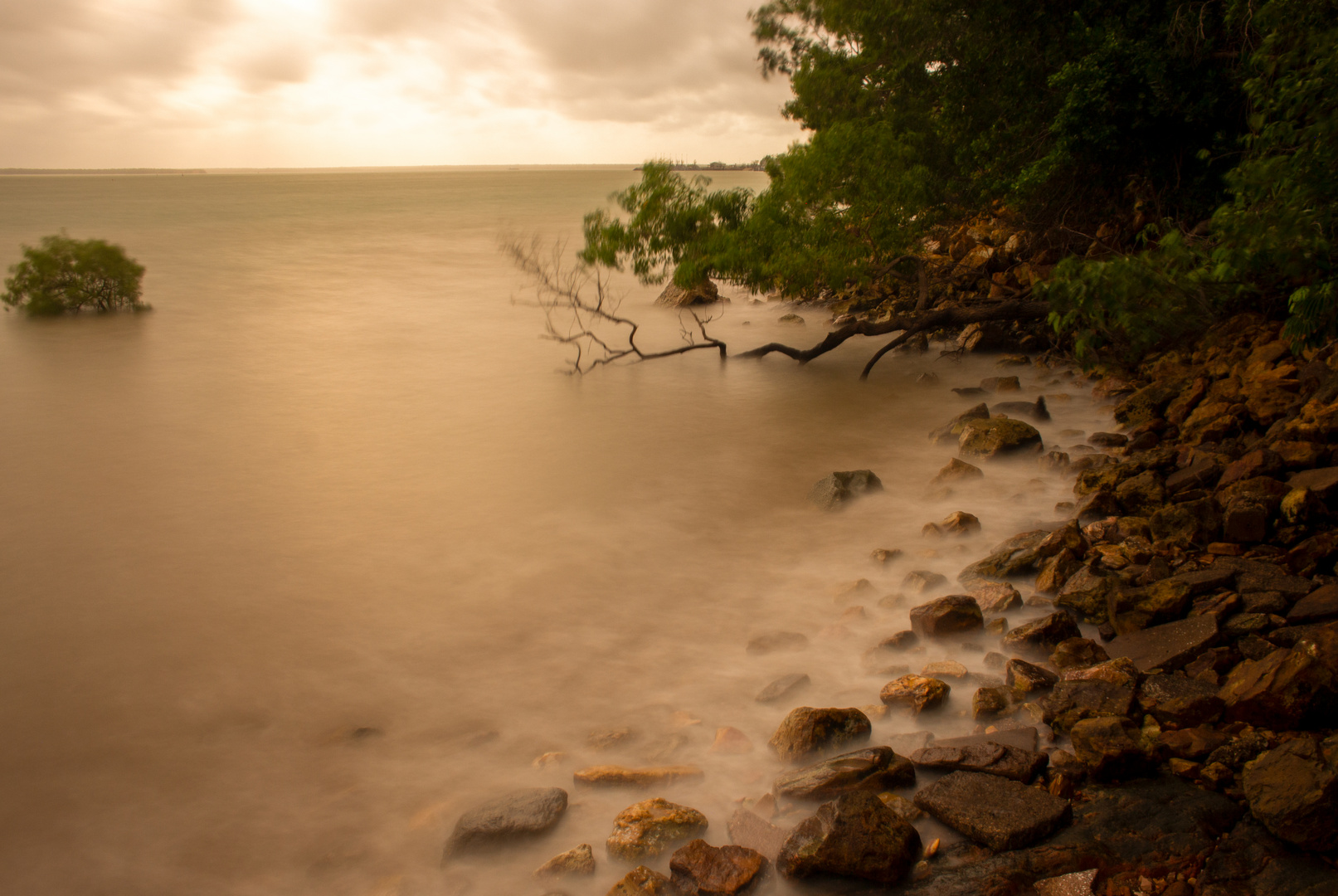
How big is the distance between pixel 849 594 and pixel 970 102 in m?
13.3

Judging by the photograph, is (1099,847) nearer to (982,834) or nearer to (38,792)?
(982,834)

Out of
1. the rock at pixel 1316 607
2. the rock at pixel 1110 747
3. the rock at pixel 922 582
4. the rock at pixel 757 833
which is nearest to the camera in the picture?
the rock at pixel 1110 747

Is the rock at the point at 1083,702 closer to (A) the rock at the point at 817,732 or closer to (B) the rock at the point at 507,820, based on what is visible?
(A) the rock at the point at 817,732

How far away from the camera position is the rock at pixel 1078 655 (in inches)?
229

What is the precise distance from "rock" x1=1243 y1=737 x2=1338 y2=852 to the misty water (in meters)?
1.89

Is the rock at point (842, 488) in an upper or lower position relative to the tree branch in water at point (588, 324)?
lower

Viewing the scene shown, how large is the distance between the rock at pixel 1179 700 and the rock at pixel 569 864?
359 cm

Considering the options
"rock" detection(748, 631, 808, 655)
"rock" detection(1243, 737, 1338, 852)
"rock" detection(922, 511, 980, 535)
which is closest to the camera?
"rock" detection(1243, 737, 1338, 852)

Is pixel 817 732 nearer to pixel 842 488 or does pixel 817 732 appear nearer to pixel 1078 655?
pixel 1078 655

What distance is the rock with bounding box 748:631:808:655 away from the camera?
7.02 meters

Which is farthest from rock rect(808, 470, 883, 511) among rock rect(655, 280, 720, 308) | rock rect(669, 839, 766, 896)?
rock rect(655, 280, 720, 308)

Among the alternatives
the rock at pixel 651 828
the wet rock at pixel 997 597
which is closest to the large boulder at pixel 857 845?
the rock at pixel 651 828

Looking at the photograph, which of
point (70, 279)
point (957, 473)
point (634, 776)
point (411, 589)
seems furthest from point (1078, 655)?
point (70, 279)

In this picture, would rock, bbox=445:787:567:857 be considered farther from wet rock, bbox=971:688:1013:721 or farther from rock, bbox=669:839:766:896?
wet rock, bbox=971:688:1013:721
